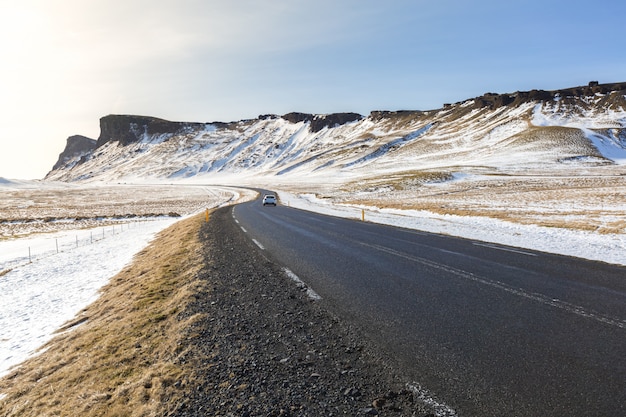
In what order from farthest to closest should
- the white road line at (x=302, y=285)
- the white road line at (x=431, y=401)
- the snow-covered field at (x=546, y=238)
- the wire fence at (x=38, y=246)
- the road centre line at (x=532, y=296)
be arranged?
the wire fence at (x=38, y=246)
the snow-covered field at (x=546, y=238)
the white road line at (x=302, y=285)
the road centre line at (x=532, y=296)
the white road line at (x=431, y=401)

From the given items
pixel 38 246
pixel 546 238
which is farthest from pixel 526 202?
pixel 38 246

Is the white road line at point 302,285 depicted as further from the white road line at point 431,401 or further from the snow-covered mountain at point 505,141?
the snow-covered mountain at point 505,141

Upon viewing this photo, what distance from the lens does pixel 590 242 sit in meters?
14.6

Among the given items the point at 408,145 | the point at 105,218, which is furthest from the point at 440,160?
the point at 105,218

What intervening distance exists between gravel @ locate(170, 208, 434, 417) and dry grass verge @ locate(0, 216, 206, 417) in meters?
0.36

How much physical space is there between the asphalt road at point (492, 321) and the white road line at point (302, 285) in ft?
0.68

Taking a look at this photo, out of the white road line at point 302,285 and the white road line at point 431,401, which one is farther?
the white road line at point 302,285

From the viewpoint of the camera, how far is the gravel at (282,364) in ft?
13.5

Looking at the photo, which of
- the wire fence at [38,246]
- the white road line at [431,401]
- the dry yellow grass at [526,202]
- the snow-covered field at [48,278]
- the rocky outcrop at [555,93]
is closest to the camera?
the white road line at [431,401]

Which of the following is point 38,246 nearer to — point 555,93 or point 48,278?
point 48,278

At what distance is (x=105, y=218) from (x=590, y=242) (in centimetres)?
4472

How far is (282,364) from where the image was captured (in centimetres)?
507

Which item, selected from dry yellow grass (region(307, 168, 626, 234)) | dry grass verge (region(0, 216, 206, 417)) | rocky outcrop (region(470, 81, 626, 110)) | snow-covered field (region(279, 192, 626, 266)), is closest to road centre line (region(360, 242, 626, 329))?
snow-covered field (region(279, 192, 626, 266))

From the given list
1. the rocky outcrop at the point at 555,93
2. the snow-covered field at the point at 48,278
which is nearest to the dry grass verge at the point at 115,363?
the snow-covered field at the point at 48,278
